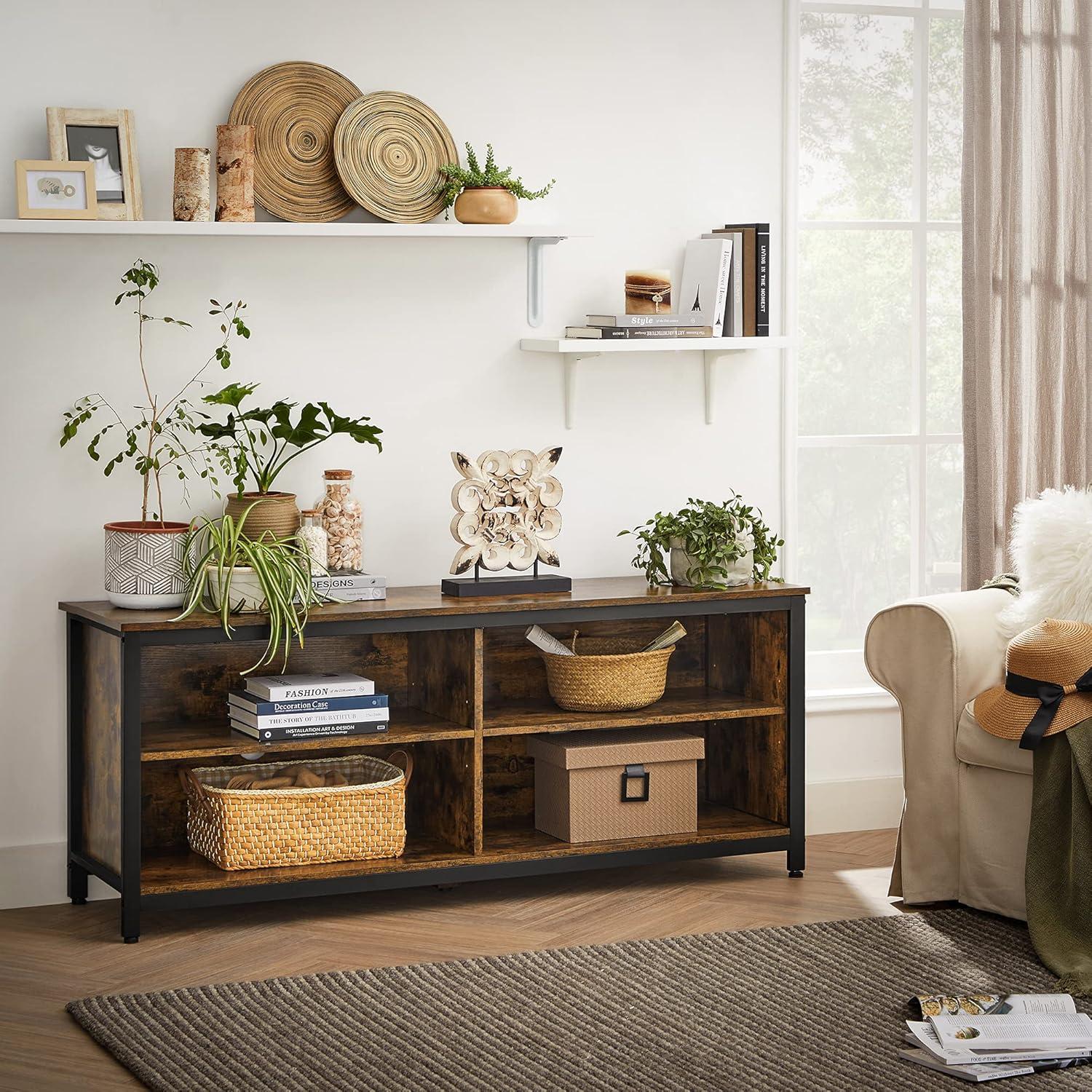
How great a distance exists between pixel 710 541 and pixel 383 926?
3.68 ft

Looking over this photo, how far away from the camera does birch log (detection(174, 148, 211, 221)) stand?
3.38 m

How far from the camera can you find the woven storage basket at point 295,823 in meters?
3.28

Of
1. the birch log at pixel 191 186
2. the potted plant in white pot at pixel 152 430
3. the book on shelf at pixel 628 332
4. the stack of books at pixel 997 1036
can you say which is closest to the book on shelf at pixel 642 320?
the book on shelf at pixel 628 332

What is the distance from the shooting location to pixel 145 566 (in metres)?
3.24

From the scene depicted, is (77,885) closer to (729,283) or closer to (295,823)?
(295,823)

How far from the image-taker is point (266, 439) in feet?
11.7

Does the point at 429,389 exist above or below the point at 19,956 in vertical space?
above

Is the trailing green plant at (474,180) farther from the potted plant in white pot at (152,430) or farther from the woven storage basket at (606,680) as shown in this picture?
the woven storage basket at (606,680)

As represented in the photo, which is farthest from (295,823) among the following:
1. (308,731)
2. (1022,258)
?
(1022,258)

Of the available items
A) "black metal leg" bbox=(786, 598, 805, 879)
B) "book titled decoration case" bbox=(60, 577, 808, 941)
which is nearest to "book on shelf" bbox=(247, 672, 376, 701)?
"book titled decoration case" bbox=(60, 577, 808, 941)

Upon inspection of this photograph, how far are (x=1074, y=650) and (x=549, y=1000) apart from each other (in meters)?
1.22

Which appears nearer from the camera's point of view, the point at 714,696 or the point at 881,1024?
the point at 881,1024

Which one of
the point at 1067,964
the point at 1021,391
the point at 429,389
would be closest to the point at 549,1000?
the point at 1067,964

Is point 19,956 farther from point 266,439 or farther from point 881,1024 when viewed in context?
point 881,1024
